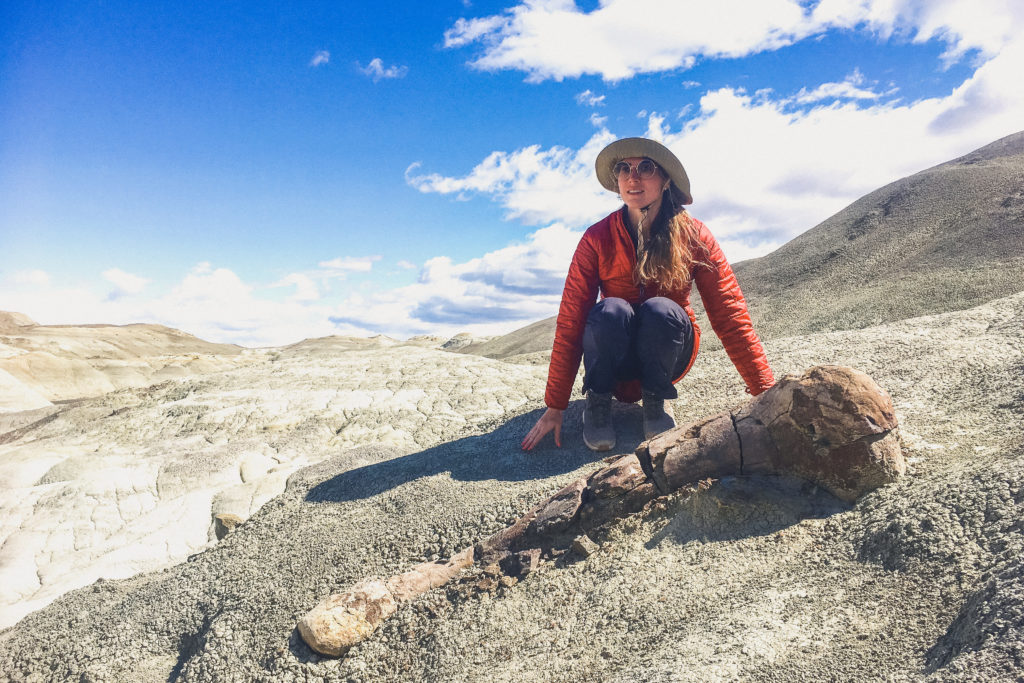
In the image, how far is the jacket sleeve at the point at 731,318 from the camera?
2705 mm

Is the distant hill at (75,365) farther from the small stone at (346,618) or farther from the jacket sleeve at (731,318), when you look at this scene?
the jacket sleeve at (731,318)

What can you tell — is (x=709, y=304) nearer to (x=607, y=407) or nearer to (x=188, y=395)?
(x=607, y=407)

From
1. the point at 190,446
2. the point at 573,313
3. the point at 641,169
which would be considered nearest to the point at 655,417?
the point at 573,313

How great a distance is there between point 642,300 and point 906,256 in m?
6.32

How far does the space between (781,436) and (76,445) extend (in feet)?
22.3

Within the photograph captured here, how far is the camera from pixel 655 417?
291cm

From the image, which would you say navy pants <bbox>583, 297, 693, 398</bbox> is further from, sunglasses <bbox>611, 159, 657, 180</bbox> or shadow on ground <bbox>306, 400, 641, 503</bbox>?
sunglasses <bbox>611, 159, 657, 180</bbox>

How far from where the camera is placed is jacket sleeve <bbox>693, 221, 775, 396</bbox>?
2.71 m

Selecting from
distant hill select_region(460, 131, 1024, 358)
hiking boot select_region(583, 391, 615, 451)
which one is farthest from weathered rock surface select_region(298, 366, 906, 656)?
distant hill select_region(460, 131, 1024, 358)

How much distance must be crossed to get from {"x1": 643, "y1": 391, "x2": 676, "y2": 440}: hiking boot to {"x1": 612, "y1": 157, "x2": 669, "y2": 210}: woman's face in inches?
35.8

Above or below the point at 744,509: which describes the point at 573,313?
above

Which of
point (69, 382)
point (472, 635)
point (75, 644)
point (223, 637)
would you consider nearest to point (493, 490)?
point (472, 635)

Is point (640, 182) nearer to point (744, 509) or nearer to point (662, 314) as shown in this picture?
point (662, 314)

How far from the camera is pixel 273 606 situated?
2420 mm
